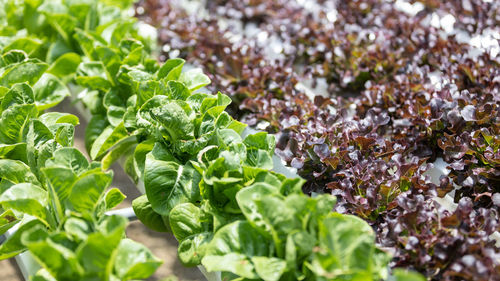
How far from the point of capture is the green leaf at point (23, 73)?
2303 millimetres

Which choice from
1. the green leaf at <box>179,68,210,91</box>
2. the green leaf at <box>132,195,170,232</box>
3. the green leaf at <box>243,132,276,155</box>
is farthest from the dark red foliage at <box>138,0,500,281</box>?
the green leaf at <box>132,195,170,232</box>

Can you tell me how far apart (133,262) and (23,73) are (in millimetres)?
1220

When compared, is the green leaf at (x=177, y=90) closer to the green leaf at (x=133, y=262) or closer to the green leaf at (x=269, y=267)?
the green leaf at (x=133, y=262)

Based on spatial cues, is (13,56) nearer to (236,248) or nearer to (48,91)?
(48,91)

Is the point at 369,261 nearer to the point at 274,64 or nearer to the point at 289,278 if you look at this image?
the point at 289,278

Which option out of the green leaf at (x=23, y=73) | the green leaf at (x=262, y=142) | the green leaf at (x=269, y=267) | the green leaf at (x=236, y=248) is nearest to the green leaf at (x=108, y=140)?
the green leaf at (x=23, y=73)

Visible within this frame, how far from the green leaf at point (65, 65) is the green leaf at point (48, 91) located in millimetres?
352

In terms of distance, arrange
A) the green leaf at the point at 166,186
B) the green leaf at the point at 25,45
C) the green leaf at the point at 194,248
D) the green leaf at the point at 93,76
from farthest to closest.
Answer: the green leaf at the point at 25,45 → the green leaf at the point at 93,76 → the green leaf at the point at 166,186 → the green leaf at the point at 194,248

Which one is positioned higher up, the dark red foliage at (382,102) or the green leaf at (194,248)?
the dark red foliage at (382,102)

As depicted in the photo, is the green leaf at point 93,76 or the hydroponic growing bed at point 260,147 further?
the green leaf at point 93,76

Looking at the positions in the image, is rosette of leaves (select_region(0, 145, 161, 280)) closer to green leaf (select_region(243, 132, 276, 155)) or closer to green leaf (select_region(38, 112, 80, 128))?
green leaf (select_region(38, 112, 80, 128))

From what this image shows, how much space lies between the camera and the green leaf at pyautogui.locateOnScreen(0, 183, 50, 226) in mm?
1645

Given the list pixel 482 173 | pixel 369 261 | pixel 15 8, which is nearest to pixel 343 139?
pixel 482 173

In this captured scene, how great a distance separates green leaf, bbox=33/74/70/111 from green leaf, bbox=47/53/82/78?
0.35m
